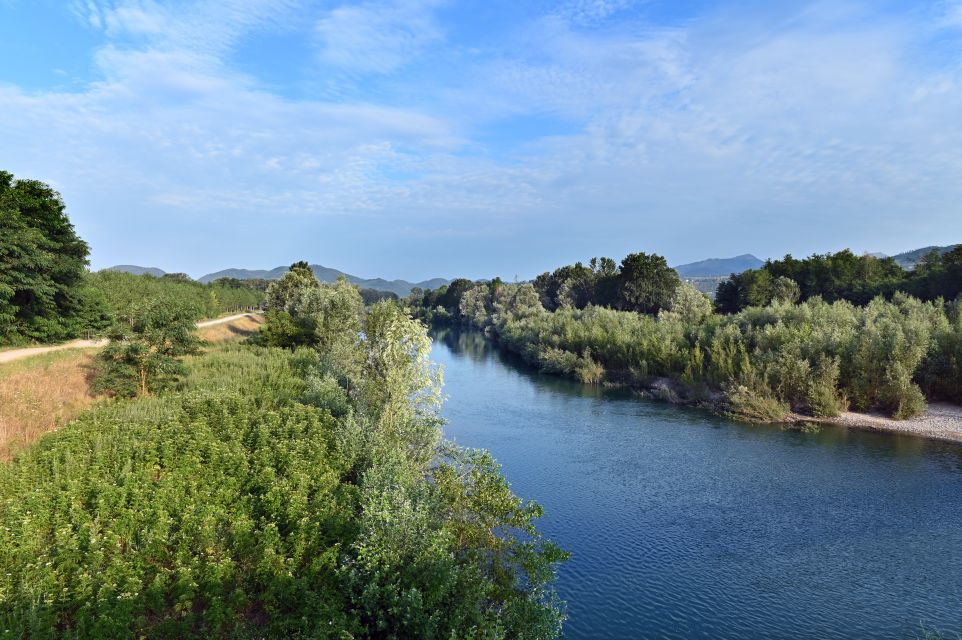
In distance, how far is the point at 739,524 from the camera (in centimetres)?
2170

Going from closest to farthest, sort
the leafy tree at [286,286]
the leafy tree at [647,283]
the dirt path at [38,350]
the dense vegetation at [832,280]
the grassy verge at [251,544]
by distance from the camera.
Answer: the grassy verge at [251,544] < the dirt path at [38,350] < the dense vegetation at [832,280] < the leafy tree at [286,286] < the leafy tree at [647,283]

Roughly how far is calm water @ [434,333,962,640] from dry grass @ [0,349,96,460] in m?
19.5

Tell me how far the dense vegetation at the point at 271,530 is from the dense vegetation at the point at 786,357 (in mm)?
29520

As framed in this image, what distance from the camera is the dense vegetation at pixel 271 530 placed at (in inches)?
429

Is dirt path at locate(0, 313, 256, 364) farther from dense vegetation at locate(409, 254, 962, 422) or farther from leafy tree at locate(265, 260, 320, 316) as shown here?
dense vegetation at locate(409, 254, 962, 422)

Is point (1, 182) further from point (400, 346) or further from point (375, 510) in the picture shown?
point (375, 510)

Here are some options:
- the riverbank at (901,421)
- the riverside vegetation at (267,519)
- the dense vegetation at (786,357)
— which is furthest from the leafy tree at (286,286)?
the riverbank at (901,421)

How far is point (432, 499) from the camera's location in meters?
15.5

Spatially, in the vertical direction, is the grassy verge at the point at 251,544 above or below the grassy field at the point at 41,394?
below

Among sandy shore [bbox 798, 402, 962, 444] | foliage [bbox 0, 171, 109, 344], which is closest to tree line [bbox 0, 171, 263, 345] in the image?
foliage [bbox 0, 171, 109, 344]

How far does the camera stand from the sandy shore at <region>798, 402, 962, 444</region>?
3316cm

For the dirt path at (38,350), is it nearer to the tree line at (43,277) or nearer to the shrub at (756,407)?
the tree line at (43,277)

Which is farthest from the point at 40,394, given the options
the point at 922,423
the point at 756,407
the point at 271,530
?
the point at 922,423

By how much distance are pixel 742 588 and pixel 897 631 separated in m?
3.99
